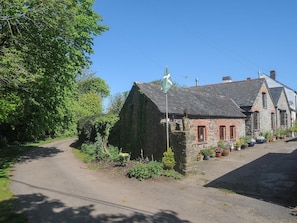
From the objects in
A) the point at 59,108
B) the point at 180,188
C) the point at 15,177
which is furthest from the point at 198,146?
the point at 15,177

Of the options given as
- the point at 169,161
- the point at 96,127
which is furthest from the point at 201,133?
the point at 96,127

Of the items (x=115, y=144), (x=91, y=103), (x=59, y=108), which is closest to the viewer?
(x=59, y=108)

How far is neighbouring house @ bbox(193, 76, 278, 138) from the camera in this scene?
2755 cm

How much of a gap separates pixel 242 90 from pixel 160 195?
80.2 ft

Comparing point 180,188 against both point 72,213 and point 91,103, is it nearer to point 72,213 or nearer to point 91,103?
point 72,213

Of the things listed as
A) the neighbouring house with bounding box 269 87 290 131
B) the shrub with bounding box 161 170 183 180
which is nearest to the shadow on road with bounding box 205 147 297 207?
the shrub with bounding box 161 170 183 180

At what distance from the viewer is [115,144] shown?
68.1 ft

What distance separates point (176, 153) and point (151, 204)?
505 centimetres

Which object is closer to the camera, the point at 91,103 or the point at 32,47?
the point at 32,47

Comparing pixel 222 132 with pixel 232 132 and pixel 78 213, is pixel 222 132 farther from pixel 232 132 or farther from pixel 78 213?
pixel 78 213

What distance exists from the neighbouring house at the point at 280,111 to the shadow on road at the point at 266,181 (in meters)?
19.4

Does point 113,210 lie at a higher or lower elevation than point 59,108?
lower

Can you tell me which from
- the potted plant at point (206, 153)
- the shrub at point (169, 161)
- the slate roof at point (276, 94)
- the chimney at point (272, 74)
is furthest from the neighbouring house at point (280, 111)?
the shrub at point (169, 161)

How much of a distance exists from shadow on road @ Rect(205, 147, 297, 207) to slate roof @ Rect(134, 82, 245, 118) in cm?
563
